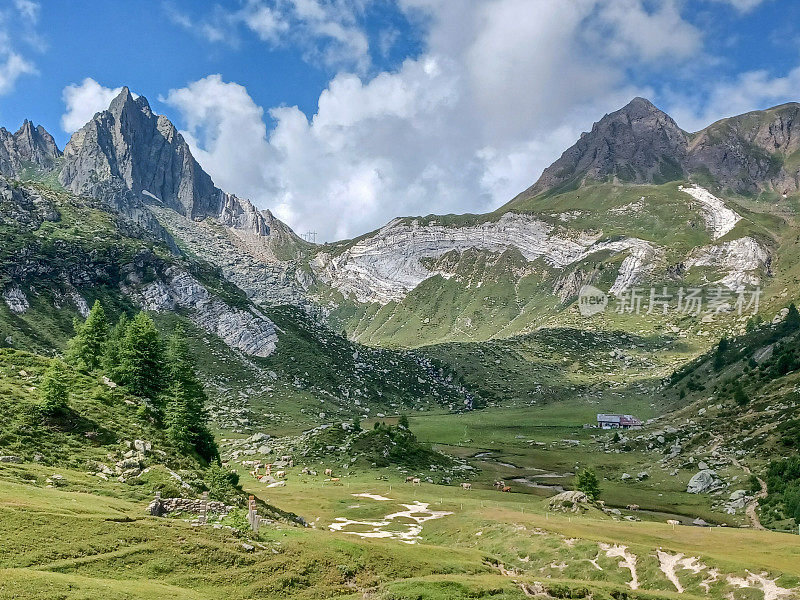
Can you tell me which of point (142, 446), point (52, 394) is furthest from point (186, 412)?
point (52, 394)

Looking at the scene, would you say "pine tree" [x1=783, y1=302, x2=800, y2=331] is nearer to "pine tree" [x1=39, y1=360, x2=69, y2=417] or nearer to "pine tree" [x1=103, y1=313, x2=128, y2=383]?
"pine tree" [x1=103, y1=313, x2=128, y2=383]

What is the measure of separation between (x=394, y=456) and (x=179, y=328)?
52.2 metres

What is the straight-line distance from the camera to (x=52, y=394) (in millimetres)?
49750

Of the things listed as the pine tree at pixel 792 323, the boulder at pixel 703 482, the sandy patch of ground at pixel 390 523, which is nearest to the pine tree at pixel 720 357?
the pine tree at pixel 792 323

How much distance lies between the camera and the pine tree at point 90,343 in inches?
3009

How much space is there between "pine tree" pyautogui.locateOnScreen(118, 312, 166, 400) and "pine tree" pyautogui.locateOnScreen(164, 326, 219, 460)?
2.09m

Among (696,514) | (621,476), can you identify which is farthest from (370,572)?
(621,476)

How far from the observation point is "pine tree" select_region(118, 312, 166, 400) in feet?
225

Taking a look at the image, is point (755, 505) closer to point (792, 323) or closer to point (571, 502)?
point (571, 502)

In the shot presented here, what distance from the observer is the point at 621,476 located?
115 meters

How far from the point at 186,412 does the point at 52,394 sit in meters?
15.3

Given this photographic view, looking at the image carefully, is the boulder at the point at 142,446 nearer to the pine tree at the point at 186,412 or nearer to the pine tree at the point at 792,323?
the pine tree at the point at 186,412

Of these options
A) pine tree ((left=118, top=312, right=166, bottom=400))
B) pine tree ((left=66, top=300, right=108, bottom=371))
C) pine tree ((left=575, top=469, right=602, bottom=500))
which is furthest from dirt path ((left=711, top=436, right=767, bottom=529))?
pine tree ((left=66, top=300, right=108, bottom=371))

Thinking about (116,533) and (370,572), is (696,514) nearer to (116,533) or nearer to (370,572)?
(370,572)
